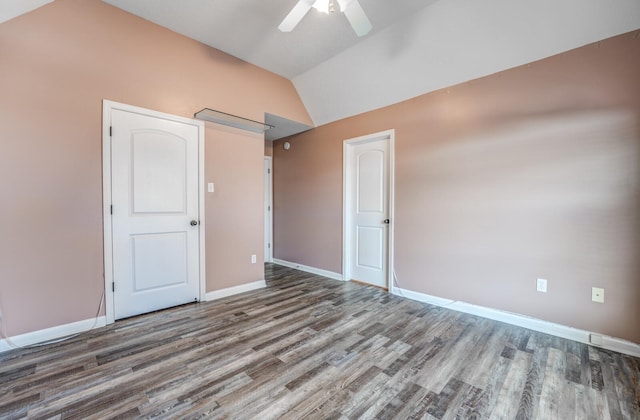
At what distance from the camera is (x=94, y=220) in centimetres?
244

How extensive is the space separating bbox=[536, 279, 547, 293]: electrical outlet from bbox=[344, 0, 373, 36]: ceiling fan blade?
265cm

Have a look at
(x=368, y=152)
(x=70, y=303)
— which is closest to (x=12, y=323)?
(x=70, y=303)

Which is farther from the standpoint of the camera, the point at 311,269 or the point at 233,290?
the point at 311,269

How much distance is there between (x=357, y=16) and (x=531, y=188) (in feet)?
6.98

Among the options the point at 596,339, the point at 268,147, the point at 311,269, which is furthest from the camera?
the point at 268,147

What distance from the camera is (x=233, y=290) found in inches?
133

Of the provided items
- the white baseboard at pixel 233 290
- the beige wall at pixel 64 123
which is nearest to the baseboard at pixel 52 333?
the beige wall at pixel 64 123

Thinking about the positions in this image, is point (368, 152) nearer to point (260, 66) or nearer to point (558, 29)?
point (260, 66)

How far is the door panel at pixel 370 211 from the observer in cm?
367

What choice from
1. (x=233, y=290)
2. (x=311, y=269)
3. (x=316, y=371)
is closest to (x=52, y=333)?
(x=233, y=290)

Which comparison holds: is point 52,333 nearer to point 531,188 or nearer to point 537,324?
point 537,324

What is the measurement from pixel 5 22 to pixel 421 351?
410 cm

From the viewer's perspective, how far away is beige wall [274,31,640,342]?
82.7 inches

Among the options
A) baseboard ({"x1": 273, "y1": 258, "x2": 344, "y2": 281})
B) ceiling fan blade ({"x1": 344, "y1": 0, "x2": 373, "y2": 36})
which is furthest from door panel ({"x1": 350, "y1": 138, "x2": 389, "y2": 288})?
ceiling fan blade ({"x1": 344, "y1": 0, "x2": 373, "y2": 36})
